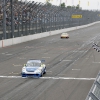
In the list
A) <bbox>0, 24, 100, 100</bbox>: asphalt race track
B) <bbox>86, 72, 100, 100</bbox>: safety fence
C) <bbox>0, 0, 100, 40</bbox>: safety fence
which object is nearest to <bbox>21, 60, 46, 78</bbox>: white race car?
<bbox>0, 24, 100, 100</bbox>: asphalt race track

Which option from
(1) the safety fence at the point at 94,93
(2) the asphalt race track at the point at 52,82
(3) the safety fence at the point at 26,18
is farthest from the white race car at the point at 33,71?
(3) the safety fence at the point at 26,18

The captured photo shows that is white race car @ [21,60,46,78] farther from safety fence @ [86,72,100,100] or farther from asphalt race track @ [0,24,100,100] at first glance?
safety fence @ [86,72,100,100]

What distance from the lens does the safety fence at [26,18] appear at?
58.7 metres

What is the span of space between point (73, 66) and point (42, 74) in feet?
21.9

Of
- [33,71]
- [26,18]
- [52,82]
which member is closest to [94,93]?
[52,82]

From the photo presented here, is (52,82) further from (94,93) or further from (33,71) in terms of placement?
(94,93)

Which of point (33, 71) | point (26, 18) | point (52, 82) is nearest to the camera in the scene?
point (52, 82)

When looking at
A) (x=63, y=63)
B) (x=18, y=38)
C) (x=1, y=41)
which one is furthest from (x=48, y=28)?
(x=63, y=63)

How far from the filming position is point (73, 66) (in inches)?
1344

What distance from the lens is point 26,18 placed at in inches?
2739

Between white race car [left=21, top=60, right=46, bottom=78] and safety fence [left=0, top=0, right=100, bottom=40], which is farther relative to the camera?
safety fence [left=0, top=0, right=100, bottom=40]

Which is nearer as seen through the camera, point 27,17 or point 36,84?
point 36,84

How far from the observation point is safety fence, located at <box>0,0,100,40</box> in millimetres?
58688

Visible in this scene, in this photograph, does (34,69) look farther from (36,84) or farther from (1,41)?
(1,41)
